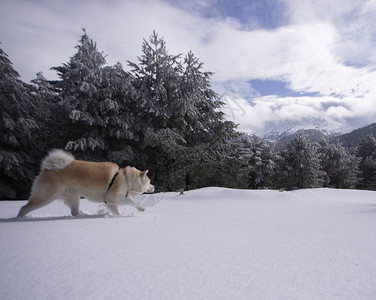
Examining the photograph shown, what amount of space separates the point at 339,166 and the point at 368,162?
39.7 feet

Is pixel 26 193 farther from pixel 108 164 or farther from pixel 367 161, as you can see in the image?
pixel 367 161

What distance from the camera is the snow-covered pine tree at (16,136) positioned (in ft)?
32.8

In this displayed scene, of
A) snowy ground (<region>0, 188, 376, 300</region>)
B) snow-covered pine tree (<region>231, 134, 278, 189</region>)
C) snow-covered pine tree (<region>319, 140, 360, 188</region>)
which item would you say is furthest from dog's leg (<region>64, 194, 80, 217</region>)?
snow-covered pine tree (<region>319, 140, 360, 188</region>)

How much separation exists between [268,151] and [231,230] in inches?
1212

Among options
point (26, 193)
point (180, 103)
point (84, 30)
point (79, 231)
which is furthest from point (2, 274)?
point (84, 30)

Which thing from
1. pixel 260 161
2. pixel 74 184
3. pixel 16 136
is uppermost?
pixel 16 136

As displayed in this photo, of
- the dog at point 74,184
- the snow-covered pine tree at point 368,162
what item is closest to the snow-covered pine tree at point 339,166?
the snow-covered pine tree at point 368,162

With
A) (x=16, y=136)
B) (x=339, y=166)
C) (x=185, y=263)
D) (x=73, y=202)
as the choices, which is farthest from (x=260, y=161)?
(x=185, y=263)

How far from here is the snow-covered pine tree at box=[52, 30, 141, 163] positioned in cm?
1109

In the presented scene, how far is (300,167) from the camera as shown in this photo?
97.9ft

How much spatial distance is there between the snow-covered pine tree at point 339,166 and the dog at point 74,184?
40.4 m

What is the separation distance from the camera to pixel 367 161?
41906 millimetres

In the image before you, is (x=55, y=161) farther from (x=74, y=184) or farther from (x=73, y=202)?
(x=73, y=202)

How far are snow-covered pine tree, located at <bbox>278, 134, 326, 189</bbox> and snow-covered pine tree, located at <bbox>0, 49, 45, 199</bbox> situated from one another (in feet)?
101
